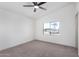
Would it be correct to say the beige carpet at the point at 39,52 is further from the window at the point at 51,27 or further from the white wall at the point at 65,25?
the window at the point at 51,27

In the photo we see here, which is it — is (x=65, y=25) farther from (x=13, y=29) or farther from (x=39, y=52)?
(x=13, y=29)

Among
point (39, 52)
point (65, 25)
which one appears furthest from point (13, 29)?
point (65, 25)

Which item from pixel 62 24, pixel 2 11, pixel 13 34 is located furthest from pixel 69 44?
pixel 2 11

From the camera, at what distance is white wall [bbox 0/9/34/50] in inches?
143

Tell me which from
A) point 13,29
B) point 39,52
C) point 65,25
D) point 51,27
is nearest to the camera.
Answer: point 39,52

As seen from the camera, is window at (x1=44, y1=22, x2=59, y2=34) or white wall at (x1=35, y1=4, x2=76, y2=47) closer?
white wall at (x1=35, y1=4, x2=76, y2=47)

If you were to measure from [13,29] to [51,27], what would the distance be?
2.82 meters

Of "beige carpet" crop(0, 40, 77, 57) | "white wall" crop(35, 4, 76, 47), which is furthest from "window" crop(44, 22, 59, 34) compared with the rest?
"beige carpet" crop(0, 40, 77, 57)

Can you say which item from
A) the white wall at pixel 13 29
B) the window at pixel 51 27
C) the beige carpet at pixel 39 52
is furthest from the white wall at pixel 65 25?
the white wall at pixel 13 29

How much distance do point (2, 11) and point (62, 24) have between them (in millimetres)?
3801

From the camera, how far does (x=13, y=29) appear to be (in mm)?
4230

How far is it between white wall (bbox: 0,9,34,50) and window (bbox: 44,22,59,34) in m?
1.47

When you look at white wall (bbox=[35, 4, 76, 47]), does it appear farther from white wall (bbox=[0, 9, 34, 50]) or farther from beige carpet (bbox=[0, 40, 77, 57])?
white wall (bbox=[0, 9, 34, 50])

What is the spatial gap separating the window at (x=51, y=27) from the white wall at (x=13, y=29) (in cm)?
147
